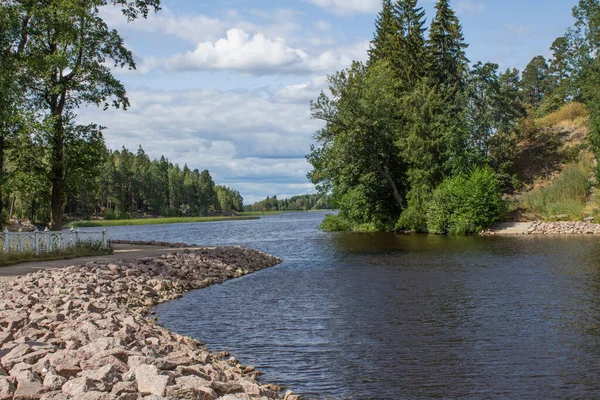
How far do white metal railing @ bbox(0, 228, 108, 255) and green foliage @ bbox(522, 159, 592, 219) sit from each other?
3434 centimetres

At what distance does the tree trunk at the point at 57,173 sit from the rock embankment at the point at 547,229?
101ft

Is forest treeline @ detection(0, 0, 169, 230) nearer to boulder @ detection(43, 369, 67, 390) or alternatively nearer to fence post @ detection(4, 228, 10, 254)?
fence post @ detection(4, 228, 10, 254)

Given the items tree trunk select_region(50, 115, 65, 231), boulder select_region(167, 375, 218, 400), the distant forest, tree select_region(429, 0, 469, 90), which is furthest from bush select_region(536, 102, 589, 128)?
the distant forest

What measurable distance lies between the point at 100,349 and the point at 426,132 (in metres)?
41.2

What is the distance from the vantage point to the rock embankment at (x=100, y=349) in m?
6.43

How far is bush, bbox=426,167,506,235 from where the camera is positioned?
135 feet

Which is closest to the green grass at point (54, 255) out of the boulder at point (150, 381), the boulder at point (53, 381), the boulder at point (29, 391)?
the boulder at point (53, 381)

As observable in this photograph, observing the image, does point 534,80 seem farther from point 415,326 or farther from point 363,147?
point 415,326

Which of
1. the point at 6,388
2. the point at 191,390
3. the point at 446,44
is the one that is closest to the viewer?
the point at 6,388

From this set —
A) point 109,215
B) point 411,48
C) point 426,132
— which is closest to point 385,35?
point 411,48

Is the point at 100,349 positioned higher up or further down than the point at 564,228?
higher up

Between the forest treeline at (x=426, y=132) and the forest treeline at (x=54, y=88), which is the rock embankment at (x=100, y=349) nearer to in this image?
the forest treeline at (x=54, y=88)

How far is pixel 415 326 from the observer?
1236 cm

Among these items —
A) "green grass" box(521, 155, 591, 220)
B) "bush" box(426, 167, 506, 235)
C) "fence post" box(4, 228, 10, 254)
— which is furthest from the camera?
"green grass" box(521, 155, 591, 220)
